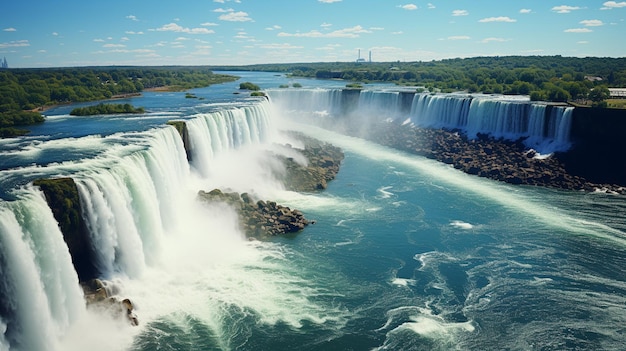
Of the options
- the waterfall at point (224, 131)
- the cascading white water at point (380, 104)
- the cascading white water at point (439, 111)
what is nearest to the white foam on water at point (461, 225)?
the waterfall at point (224, 131)

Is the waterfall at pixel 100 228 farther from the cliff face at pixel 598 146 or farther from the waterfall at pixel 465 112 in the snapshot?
the waterfall at pixel 465 112

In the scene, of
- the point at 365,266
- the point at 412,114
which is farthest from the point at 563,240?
the point at 412,114

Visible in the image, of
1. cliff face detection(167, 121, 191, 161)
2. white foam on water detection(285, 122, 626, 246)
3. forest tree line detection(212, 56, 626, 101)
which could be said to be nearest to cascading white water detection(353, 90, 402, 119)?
white foam on water detection(285, 122, 626, 246)

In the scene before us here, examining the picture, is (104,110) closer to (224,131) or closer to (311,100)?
(224,131)

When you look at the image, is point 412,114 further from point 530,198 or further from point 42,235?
point 42,235

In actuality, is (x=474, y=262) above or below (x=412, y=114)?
below

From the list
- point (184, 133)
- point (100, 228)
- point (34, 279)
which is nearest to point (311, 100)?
point (184, 133)
